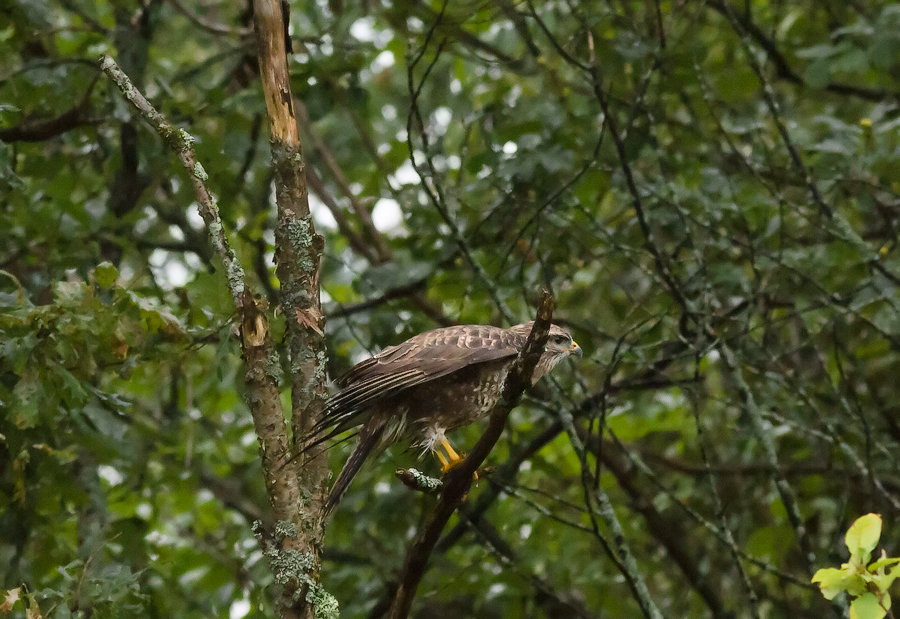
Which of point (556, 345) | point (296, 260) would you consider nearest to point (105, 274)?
point (296, 260)

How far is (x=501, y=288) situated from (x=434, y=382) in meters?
0.99

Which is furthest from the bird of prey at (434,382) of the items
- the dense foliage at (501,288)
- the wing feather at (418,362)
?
the dense foliage at (501,288)

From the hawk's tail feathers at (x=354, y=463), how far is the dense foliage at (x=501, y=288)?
8cm

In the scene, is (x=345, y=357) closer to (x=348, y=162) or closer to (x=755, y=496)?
(x=348, y=162)

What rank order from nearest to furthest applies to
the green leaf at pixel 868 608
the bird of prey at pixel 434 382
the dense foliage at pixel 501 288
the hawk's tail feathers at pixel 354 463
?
the green leaf at pixel 868 608, the hawk's tail feathers at pixel 354 463, the bird of prey at pixel 434 382, the dense foliage at pixel 501 288

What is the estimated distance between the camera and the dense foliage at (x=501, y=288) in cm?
450

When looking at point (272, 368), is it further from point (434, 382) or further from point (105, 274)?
point (434, 382)

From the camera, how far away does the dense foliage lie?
14.8ft

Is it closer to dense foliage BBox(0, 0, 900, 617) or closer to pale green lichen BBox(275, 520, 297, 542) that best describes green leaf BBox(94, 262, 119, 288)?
dense foliage BBox(0, 0, 900, 617)

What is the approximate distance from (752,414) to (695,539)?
3.12 metres

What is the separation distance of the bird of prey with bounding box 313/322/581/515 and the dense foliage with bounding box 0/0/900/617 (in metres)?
0.25

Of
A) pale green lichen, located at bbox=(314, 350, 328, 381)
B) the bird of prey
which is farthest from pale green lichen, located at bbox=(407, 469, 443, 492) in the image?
the bird of prey

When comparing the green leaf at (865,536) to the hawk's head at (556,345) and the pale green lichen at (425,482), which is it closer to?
the pale green lichen at (425,482)

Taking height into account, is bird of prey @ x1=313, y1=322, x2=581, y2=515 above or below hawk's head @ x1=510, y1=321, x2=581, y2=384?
below
